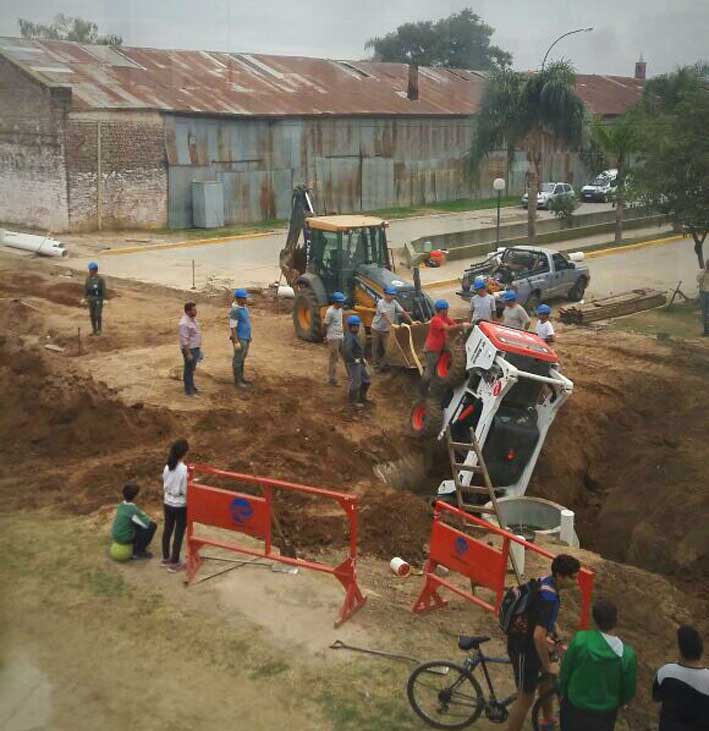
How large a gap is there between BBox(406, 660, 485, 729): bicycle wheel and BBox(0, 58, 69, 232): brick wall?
27.4 meters

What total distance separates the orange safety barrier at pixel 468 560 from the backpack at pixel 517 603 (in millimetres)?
893

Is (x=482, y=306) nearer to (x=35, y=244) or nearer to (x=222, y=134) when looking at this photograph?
(x=35, y=244)

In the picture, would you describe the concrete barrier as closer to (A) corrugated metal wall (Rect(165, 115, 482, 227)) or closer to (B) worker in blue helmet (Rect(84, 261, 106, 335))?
(A) corrugated metal wall (Rect(165, 115, 482, 227))

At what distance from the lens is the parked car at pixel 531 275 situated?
21094mm

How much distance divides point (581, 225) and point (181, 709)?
1252 inches

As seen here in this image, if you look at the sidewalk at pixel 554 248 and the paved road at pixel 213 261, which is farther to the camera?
the sidewalk at pixel 554 248

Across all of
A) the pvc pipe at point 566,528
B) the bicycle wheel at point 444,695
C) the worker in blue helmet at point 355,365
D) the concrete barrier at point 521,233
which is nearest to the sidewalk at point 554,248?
the concrete barrier at point 521,233

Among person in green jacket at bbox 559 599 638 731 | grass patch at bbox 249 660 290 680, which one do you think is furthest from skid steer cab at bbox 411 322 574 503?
person in green jacket at bbox 559 599 638 731

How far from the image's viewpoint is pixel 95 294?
16.6 metres

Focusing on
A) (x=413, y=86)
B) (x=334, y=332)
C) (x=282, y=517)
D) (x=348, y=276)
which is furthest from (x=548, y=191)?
(x=282, y=517)

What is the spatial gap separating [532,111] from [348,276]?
1278cm

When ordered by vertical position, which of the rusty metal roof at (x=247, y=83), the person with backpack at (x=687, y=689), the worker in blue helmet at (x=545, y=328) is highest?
the rusty metal roof at (x=247, y=83)

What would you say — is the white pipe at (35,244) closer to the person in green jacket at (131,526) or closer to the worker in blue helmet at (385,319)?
the worker in blue helmet at (385,319)

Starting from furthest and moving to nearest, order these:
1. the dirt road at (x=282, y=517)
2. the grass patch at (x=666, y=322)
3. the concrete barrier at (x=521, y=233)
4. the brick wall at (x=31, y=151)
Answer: the brick wall at (x=31, y=151)
the concrete barrier at (x=521, y=233)
the grass patch at (x=666, y=322)
the dirt road at (x=282, y=517)
